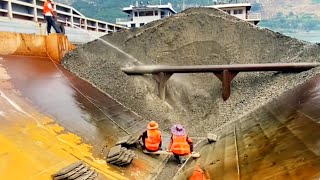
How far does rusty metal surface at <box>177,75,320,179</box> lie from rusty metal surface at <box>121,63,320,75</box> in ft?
6.15

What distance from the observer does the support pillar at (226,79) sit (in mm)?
14539

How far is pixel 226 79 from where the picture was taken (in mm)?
14570

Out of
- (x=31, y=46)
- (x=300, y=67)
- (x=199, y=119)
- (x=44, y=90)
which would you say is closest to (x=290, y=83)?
(x=300, y=67)

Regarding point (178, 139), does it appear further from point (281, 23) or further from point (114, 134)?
point (281, 23)

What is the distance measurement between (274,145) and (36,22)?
578 inches

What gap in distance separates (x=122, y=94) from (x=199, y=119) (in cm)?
316

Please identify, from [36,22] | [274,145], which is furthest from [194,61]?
[274,145]

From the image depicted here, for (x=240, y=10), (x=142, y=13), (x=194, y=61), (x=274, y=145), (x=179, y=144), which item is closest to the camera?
(x=274, y=145)

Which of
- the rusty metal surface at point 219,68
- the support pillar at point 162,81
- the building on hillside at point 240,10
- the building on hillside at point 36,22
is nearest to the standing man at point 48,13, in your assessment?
the building on hillside at point 36,22

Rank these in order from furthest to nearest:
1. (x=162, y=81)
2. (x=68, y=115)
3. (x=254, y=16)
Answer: (x=254, y=16)
(x=162, y=81)
(x=68, y=115)

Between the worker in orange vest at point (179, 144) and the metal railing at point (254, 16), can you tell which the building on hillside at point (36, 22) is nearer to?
the worker in orange vest at point (179, 144)

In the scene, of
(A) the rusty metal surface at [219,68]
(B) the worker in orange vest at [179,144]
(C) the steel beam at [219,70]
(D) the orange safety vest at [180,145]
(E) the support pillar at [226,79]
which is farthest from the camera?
(E) the support pillar at [226,79]

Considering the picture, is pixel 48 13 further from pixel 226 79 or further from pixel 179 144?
pixel 179 144

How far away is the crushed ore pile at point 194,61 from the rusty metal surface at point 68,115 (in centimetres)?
109
